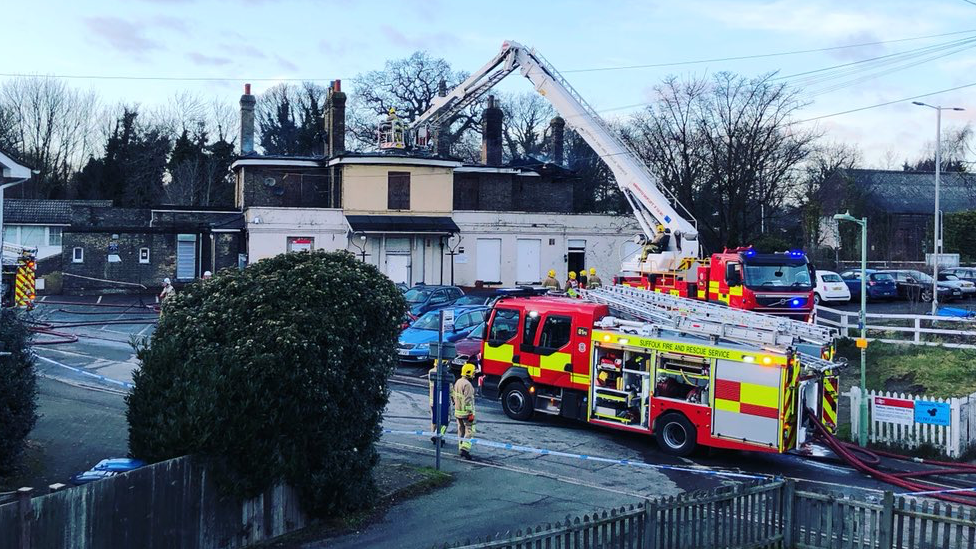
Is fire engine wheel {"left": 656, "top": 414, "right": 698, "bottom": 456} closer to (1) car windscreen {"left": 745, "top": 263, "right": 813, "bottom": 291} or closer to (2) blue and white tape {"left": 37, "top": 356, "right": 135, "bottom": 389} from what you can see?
(1) car windscreen {"left": 745, "top": 263, "right": 813, "bottom": 291}

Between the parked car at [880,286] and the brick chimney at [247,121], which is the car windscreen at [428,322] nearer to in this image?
the parked car at [880,286]

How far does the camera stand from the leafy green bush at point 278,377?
10984 millimetres

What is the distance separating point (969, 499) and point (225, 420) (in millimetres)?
10857

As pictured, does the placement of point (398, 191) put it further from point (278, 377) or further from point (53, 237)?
point (278, 377)

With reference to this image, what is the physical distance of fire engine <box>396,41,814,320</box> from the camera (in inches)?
1008

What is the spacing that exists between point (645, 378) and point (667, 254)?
1245cm

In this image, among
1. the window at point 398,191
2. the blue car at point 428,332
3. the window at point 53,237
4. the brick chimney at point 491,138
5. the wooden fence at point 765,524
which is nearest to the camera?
the wooden fence at point 765,524

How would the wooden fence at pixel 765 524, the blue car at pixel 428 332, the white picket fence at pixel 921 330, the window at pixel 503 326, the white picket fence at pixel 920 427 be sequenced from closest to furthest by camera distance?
the wooden fence at pixel 765 524
the white picket fence at pixel 920 427
the window at pixel 503 326
the white picket fence at pixel 921 330
the blue car at pixel 428 332

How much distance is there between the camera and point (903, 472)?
52.4 feet

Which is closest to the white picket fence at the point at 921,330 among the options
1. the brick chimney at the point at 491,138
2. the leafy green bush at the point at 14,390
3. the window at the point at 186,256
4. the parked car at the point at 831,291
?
the parked car at the point at 831,291

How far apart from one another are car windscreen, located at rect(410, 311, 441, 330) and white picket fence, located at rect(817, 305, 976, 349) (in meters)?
11.0

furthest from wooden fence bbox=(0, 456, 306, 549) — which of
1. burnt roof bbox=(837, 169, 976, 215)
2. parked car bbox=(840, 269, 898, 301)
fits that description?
burnt roof bbox=(837, 169, 976, 215)

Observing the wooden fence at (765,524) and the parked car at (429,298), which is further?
the parked car at (429,298)

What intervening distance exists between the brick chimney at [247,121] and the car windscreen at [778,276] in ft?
111
